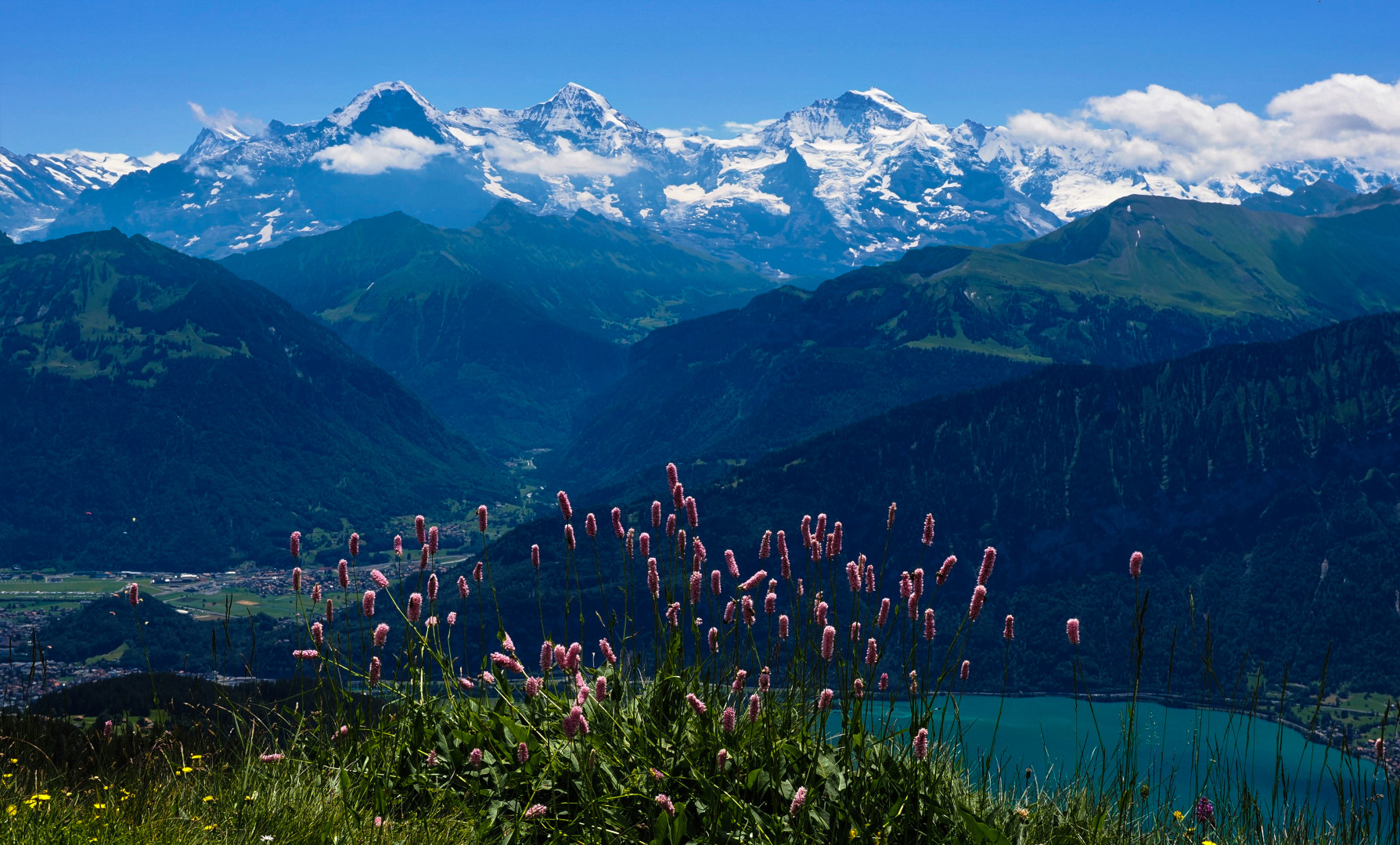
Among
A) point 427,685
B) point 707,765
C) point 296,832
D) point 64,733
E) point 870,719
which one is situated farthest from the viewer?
point 64,733

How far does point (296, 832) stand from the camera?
794 cm

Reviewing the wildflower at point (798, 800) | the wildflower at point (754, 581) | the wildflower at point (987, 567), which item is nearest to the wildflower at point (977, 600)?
the wildflower at point (987, 567)

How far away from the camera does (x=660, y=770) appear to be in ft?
28.7

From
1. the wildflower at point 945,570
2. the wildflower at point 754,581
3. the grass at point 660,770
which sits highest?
the wildflower at point 945,570

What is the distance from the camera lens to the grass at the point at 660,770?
805 centimetres

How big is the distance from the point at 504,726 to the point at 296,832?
1.86 m

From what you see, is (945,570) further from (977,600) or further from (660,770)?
(660,770)

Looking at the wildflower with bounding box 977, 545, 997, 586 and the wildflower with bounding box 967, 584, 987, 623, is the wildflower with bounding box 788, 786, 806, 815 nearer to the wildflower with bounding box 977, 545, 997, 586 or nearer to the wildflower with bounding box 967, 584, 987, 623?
the wildflower with bounding box 967, 584, 987, 623

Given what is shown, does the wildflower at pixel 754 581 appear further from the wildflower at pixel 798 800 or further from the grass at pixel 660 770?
the wildflower at pixel 798 800

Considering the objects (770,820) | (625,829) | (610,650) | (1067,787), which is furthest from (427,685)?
(1067,787)

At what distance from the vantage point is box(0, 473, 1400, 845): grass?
805 centimetres

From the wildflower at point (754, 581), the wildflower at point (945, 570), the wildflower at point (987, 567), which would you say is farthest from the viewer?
the wildflower at point (754, 581)

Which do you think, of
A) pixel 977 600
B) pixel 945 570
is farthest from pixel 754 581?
pixel 977 600

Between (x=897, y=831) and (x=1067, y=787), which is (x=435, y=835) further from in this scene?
(x=1067, y=787)
